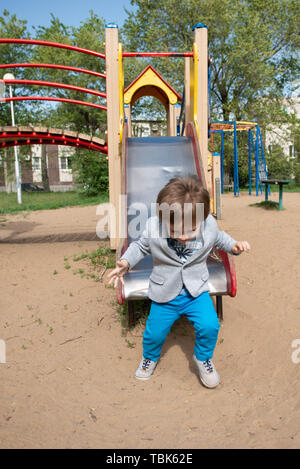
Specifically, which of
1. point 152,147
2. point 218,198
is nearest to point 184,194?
point 152,147

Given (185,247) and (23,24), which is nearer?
(185,247)

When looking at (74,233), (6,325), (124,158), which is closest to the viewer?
(6,325)

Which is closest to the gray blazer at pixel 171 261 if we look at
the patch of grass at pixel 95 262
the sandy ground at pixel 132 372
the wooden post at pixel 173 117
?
the sandy ground at pixel 132 372

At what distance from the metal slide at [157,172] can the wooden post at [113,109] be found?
270mm

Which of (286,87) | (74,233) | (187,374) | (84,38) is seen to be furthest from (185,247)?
(84,38)

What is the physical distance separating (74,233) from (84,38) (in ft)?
66.9

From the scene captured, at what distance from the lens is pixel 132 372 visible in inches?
92.7

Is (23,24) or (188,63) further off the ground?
(23,24)

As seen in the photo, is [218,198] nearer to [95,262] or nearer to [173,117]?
[173,117]

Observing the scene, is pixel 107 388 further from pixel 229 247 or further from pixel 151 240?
pixel 229 247

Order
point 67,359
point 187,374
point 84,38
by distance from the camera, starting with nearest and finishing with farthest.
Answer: point 187,374 → point 67,359 → point 84,38

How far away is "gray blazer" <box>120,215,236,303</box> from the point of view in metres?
2.10

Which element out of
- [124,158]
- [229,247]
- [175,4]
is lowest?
[229,247]

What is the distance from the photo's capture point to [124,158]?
391 cm
